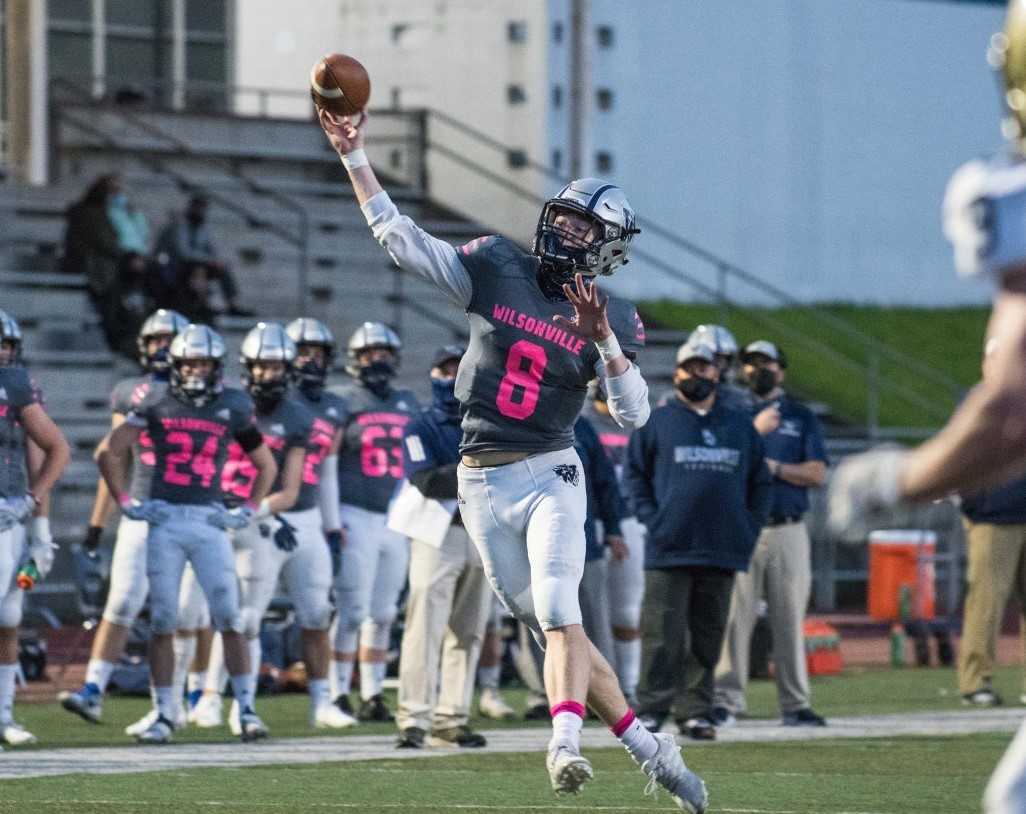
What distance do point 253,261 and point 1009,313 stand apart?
53.4 feet

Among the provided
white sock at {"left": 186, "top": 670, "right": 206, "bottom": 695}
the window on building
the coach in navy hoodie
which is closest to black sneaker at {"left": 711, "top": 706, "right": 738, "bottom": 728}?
the coach in navy hoodie

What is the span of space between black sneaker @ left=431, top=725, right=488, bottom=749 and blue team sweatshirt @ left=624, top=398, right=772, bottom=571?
3.79ft

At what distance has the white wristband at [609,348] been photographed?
23.6ft

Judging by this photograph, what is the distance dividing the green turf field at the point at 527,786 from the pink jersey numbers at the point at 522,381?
4.30ft

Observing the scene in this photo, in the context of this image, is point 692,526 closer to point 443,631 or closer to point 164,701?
point 443,631

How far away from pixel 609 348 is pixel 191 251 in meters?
11.3

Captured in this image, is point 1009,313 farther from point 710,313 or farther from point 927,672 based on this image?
point 710,313

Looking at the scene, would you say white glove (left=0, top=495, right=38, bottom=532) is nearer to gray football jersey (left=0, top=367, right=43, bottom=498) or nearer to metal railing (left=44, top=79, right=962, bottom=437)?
gray football jersey (left=0, top=367, right=43, bottom=498)

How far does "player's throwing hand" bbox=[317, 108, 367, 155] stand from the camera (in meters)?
7.46

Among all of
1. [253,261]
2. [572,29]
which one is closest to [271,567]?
[253,261]

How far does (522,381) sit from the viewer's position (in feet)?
24.4

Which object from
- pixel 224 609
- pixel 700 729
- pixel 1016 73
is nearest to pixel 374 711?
pixel 224 609

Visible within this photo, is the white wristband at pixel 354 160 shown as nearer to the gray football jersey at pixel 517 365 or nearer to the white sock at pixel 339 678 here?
the gray football jersey at pixel 517 365

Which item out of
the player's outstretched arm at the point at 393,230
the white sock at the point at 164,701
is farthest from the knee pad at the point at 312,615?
the player's outstretched arm at the point at 393,230
